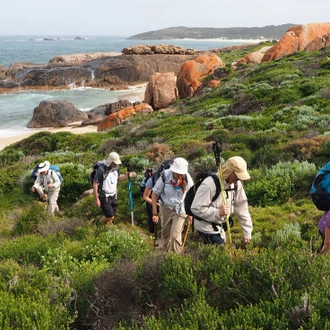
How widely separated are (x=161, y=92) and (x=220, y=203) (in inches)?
1097

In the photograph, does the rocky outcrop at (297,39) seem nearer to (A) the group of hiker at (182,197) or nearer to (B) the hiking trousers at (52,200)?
(B) the hiking trousers at (52,200)

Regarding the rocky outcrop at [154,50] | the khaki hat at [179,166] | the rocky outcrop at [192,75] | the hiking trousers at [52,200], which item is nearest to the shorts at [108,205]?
the hiking trousers at [52,200]

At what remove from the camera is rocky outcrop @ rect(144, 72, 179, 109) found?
103 ft

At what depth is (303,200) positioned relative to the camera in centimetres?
743

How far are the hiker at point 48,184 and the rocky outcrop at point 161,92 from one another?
2274cm

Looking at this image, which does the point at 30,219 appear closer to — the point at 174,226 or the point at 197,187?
the point at 174,226

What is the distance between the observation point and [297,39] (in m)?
35.1

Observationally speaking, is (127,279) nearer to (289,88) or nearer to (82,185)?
(82,185)

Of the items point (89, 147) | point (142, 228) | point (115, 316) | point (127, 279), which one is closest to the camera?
point (115, 316)

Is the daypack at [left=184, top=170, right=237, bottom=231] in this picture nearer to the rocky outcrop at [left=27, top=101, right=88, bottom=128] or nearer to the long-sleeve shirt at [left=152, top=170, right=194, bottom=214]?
the long-sleeve shirt at [left=152, top=170, right=194, bottom=214]

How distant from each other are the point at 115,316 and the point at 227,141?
8.95m

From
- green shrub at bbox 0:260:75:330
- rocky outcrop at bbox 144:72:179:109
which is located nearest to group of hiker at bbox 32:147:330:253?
green shrub at bbox 0:260:75:330

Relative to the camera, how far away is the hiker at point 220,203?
4.45 m

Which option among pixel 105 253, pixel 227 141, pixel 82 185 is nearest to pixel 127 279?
pixel 105 253
